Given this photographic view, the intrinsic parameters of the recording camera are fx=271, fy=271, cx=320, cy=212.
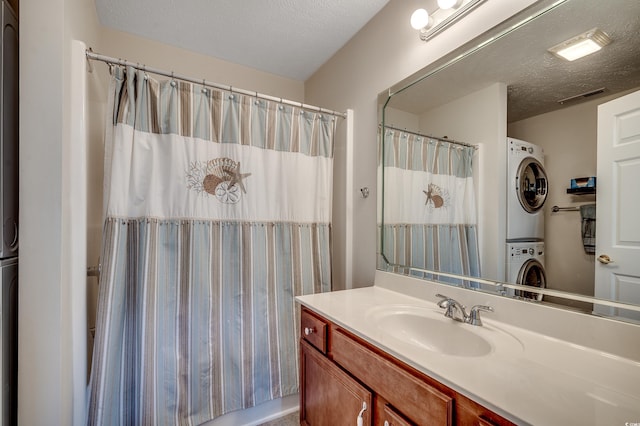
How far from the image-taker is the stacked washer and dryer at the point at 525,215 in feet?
Answer: 3.24

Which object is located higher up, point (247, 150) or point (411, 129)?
point (411, 129)

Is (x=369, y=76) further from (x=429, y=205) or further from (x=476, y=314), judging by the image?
(x=476, y=314)

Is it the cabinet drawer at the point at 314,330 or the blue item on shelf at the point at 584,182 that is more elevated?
the blue item on shelf at the point at 584,182

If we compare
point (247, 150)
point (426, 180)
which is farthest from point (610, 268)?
point (247, 150)

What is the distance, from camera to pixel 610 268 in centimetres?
83

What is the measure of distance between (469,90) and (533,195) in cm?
56

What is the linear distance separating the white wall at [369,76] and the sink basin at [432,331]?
54 cm

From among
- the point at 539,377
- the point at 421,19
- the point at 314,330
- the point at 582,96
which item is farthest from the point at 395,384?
the point at 421,19

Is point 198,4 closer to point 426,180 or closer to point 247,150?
point 247,150

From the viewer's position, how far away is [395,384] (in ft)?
2.76

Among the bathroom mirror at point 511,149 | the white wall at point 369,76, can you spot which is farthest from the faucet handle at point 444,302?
the white wall at point 369,76

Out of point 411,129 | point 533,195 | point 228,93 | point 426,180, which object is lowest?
point 533,195

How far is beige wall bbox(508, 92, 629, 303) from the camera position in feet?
2.86

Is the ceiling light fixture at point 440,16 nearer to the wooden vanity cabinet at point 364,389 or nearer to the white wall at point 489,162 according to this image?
the white wall at point 489,162
